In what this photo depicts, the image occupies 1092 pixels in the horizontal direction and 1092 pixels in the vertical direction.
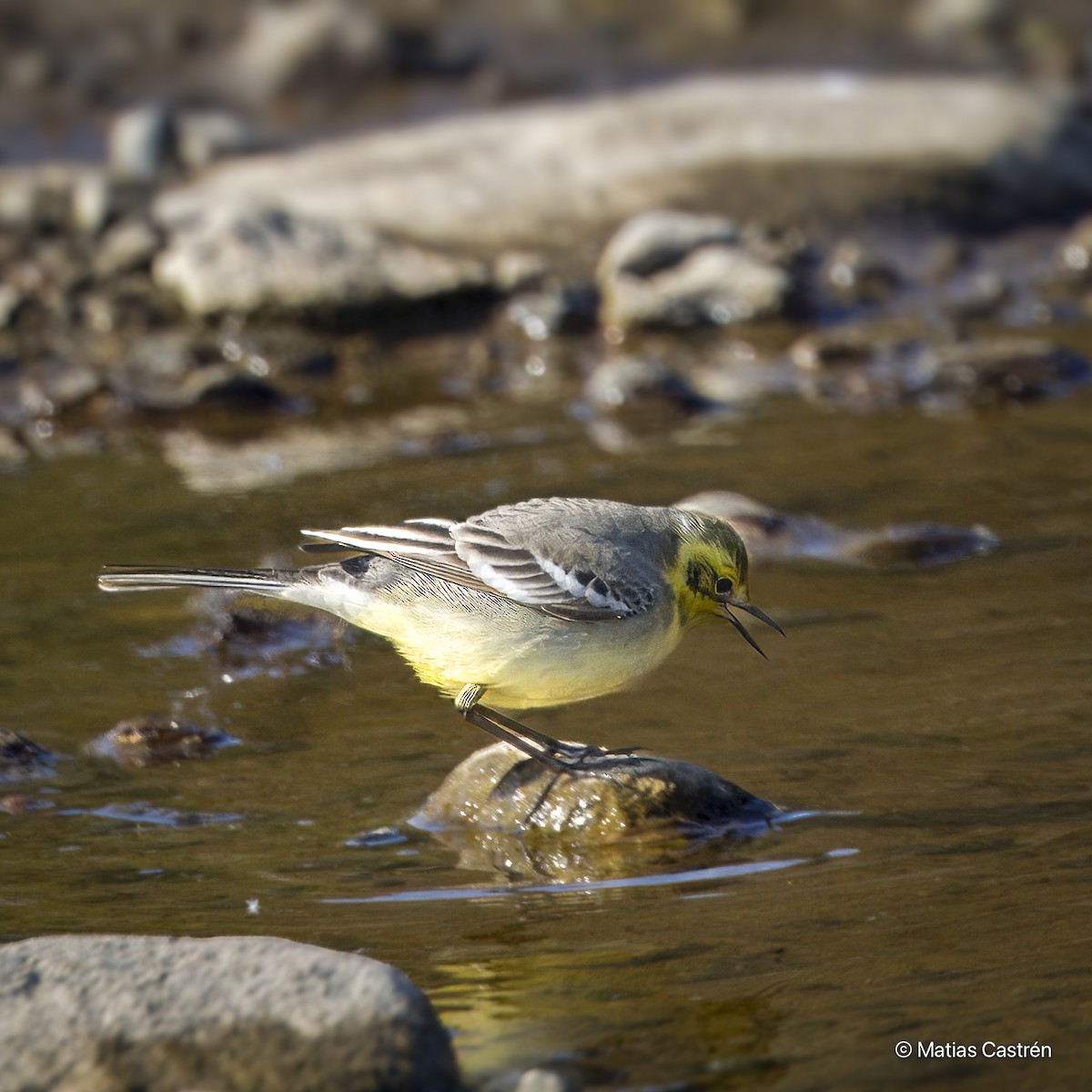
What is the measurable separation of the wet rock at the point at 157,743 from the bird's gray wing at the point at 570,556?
A: 59.4 inches

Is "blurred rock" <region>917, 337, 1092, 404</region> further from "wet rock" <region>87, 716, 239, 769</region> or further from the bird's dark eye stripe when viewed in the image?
"wet rock" <region>87, 716, 239, 769</region>

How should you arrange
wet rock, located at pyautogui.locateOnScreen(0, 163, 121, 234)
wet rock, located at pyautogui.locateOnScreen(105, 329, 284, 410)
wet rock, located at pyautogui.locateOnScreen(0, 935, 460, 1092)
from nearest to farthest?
wet rock, located at pyautogui.locateOnScreen(0, 935, 460, 1092) → wet rock, located at pyautogui.locateOnScreen(105, 329, 284, 410) → wet rock, located at pyautogui.locateOnScreen(0, 163, 121, 234)

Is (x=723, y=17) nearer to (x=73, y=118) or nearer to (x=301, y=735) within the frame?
(x=73, y=118)

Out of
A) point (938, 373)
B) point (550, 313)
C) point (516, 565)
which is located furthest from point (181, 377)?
point (516, 565)

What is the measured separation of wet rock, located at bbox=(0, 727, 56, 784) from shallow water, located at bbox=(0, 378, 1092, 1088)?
12 cm

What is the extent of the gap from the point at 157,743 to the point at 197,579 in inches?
40.2

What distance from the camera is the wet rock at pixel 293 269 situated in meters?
14.6

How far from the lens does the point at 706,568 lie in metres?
7.15

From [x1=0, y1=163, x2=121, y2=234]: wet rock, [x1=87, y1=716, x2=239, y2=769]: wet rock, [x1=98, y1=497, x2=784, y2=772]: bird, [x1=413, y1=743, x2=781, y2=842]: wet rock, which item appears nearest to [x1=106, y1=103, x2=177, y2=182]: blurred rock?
[x1=0, y1=163, x2=121, y2=234]: wet rock

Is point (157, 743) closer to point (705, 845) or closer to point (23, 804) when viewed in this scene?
point (23, 804)

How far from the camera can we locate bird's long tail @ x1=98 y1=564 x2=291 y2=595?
6.93 m

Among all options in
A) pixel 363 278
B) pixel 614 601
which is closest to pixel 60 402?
pixel 363 278

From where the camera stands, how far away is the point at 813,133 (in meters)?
16.9

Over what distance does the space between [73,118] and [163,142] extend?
2309mm
